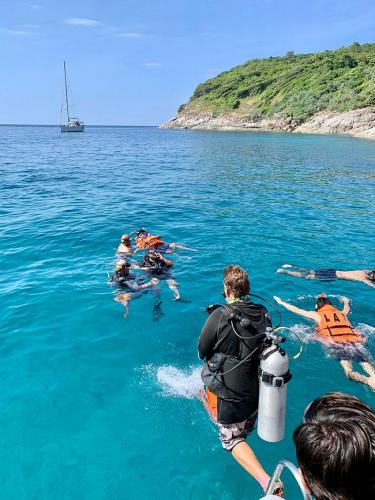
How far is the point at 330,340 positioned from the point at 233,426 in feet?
13.1

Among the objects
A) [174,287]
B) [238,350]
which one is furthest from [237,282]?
[174,287]

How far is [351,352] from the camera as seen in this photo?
7.82 meters

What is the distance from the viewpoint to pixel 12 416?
22.1 feet

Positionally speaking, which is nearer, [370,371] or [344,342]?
[370,371]

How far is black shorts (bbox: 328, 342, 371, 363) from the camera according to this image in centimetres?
776

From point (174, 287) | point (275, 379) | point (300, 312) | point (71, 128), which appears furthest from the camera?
point (71, 128)

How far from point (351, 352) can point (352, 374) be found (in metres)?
0.59

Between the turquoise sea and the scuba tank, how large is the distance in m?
1.44

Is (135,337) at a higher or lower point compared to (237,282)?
lower

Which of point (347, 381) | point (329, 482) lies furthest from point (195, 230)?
point (329, 482)

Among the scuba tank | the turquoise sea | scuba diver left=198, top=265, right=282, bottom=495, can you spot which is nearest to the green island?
the turquoise sea

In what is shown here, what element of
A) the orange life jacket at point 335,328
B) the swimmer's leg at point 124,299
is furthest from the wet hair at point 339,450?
the swimmer's leg at point 124,299

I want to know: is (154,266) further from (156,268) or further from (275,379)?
(275,379)

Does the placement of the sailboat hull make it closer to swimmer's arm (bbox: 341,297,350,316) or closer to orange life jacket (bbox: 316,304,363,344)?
swimmer's arm (bbox: 341,297,350,316)
